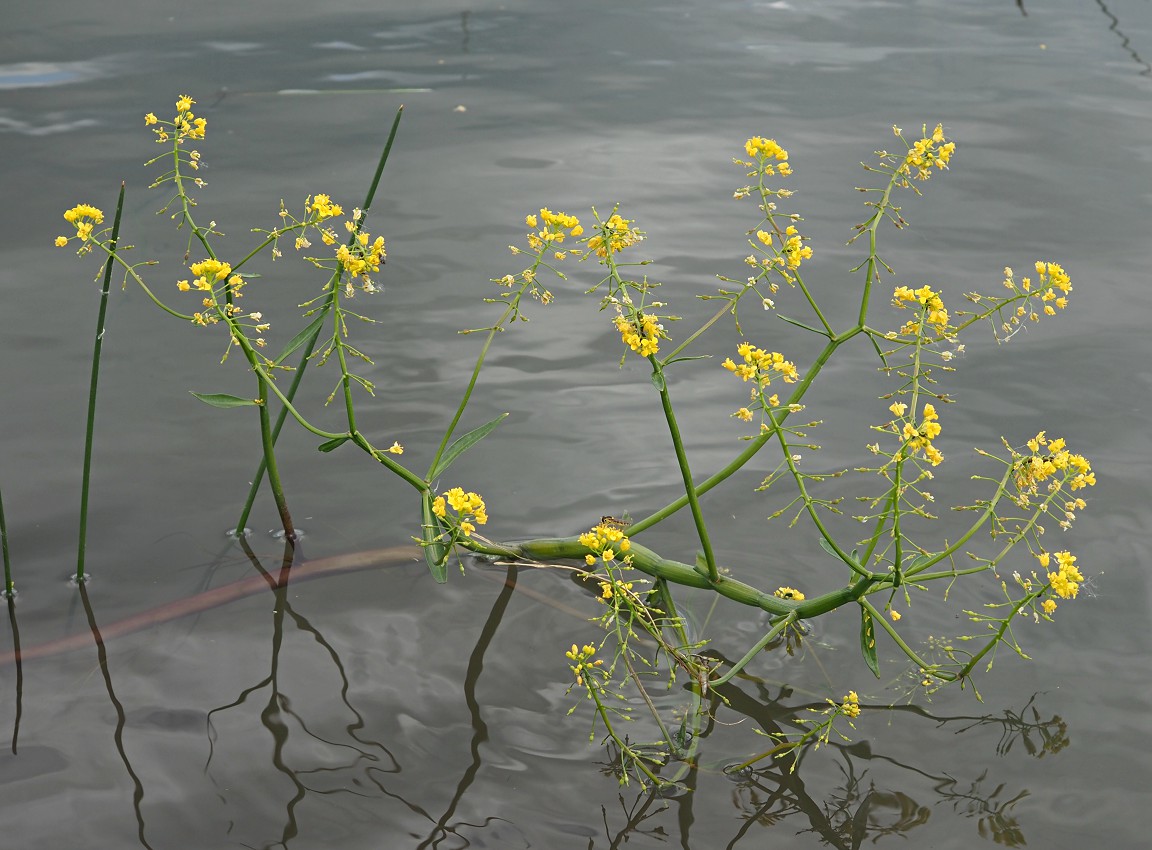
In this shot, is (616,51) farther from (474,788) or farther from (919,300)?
(474,788)

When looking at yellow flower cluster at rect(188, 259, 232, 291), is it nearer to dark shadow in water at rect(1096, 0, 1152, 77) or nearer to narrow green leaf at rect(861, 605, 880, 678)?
narrow green leaf at rect(861, 605, 880, 678)

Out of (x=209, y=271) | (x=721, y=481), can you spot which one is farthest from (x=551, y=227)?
(x=721, y=481)

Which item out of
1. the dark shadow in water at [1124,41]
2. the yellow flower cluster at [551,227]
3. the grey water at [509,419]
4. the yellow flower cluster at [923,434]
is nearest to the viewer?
the yellow flower cluster at [923,434]

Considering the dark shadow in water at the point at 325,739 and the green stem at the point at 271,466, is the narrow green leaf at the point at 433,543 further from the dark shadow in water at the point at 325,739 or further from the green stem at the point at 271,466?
the green stem at the point at 271,466

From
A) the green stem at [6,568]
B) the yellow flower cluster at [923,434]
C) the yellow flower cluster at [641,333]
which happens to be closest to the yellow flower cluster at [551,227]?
the yellow flower cluster at [641,333]

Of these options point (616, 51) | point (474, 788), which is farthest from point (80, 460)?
point (616, 51)

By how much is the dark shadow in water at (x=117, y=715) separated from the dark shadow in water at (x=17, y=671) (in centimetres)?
16

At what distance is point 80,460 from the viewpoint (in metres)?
3.44

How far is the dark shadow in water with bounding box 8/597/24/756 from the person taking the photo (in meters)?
2.61

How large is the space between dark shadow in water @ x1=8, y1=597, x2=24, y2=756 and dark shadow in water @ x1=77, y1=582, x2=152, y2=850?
0.16 meters

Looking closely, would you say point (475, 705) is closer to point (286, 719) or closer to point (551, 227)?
point (286, 719)

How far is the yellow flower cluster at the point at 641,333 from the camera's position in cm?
236

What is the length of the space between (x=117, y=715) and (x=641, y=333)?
1504 millimetres

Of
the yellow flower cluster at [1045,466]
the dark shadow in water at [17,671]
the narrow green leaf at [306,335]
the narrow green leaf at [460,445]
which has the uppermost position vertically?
the narrow green leaf at [306,335]
